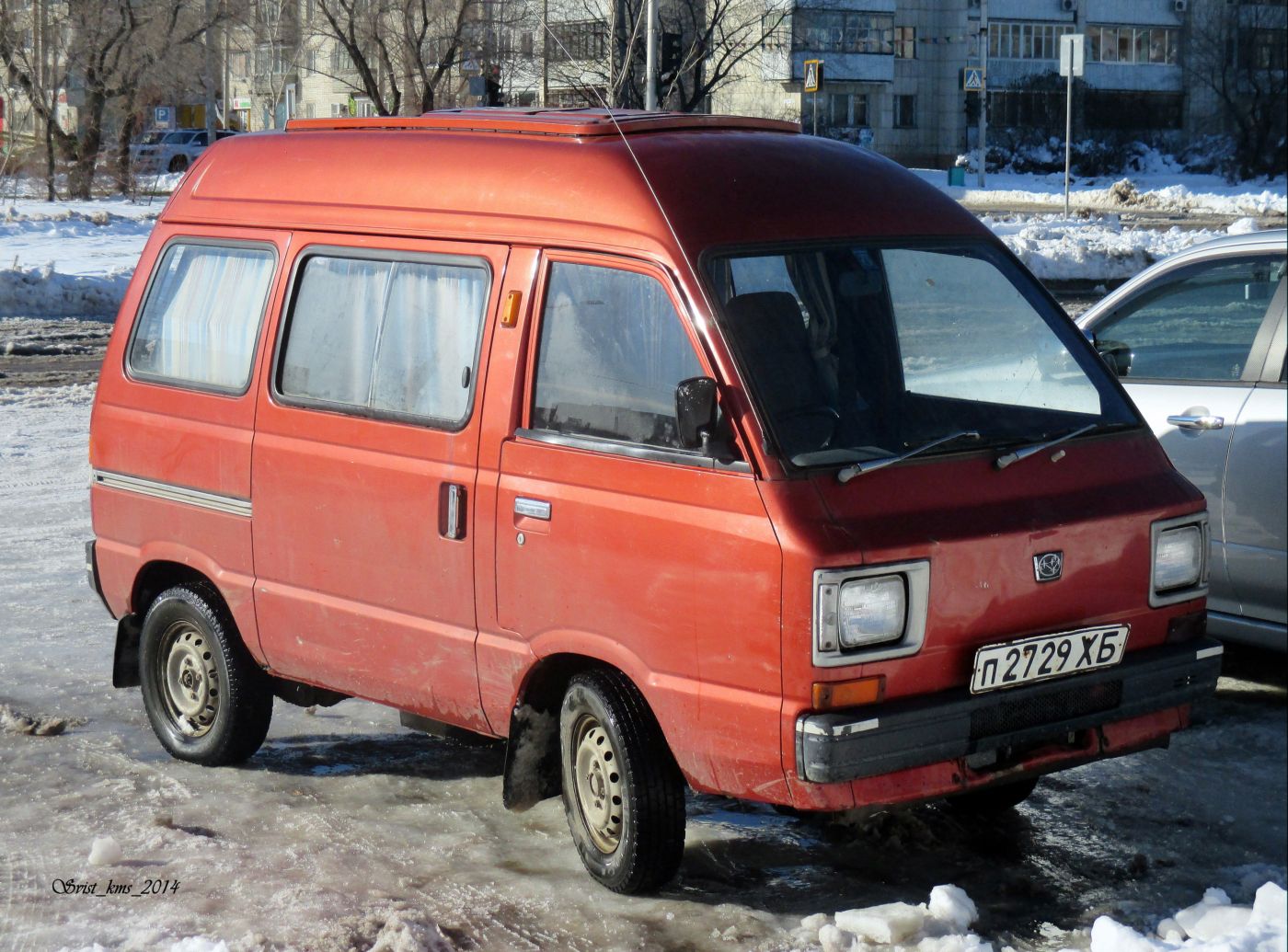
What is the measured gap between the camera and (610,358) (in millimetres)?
4512

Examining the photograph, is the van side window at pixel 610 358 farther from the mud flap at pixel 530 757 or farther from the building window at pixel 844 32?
the building window at pixel 844 32

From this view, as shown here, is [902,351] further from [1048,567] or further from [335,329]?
[335,329]

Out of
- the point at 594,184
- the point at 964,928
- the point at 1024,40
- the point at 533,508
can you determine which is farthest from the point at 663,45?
the point at 1024,40

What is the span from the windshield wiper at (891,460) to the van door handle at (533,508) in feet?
2.79

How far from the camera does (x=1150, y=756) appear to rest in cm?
558

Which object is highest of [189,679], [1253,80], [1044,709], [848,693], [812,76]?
[1253,80]

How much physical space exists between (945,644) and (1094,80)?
78417 millimetres

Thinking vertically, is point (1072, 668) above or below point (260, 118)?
below

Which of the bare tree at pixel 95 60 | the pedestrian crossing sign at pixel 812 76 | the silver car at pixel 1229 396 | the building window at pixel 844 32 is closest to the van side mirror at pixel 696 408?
the silver car at pixel 1229 396

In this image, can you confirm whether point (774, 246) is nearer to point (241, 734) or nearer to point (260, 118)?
point (241, 734)

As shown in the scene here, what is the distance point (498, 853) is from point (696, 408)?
1.62m

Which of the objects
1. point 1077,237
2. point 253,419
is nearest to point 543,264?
point 253,419

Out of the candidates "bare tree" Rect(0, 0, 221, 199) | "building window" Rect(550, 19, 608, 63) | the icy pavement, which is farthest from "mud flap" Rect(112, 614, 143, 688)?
"bare tree" Rect(0, 0, 221, 199)

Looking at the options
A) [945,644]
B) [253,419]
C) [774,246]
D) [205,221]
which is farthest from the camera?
[205,221]
